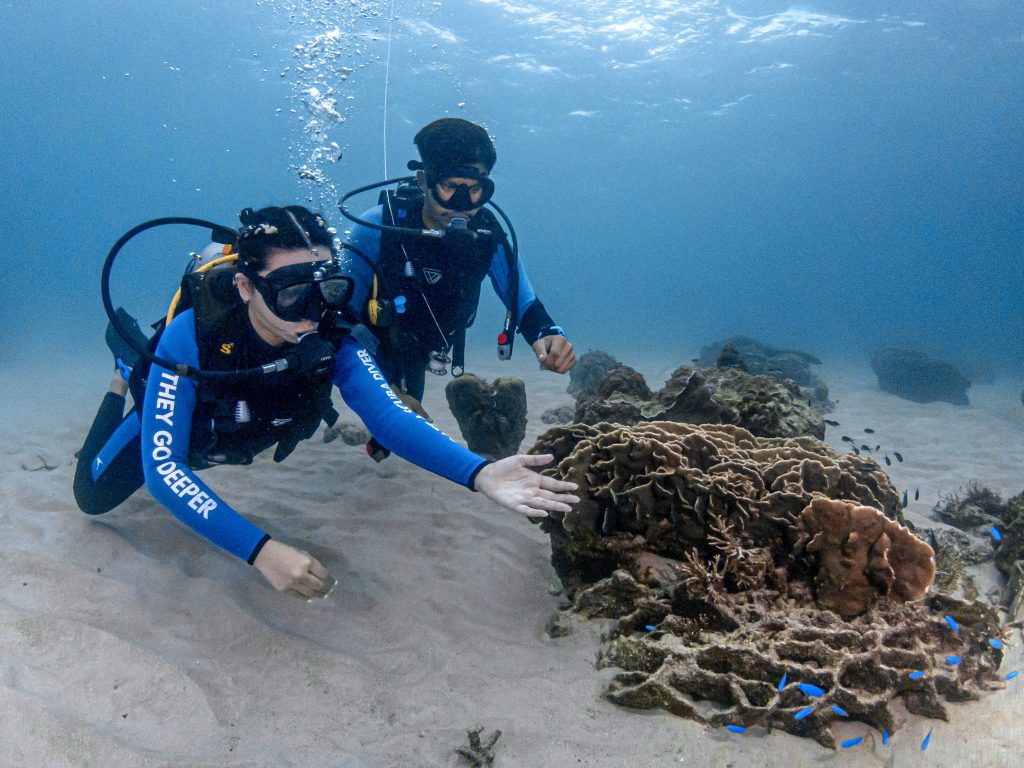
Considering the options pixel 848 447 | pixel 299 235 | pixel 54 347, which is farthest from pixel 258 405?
pixel 54 347

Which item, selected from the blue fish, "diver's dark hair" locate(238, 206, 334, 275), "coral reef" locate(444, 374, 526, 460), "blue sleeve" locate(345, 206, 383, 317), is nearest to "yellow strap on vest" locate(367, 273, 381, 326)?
"blue sleeve" locate(345, 206, 383, 317)

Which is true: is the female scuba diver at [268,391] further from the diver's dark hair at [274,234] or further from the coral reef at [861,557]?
the coral reef at [861,557]

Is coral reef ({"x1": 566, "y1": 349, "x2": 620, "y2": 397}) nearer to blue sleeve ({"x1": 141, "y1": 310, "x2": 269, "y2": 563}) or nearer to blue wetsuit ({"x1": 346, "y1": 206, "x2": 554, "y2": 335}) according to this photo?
blue wetsuit ({"x1": 346, "y1": 206, "x2": 554, "y2": 335})

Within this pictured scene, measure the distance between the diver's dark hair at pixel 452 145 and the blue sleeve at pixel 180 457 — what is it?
322cm

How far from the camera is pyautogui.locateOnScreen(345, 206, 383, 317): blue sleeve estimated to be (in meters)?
5.79

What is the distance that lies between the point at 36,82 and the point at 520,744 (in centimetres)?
6381

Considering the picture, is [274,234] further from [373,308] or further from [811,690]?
[811,690]

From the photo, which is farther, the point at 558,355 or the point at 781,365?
the point at 781,365

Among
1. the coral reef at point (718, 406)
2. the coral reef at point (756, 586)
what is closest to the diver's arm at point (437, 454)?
the coral reef at point (756, 586)

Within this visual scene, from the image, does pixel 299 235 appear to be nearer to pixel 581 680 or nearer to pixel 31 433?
pixel 581 680

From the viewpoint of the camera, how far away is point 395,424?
3.74 metres

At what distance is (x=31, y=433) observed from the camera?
8961 mm

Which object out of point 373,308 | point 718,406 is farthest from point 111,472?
point 718,406

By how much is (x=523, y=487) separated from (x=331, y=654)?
1.83 metres
